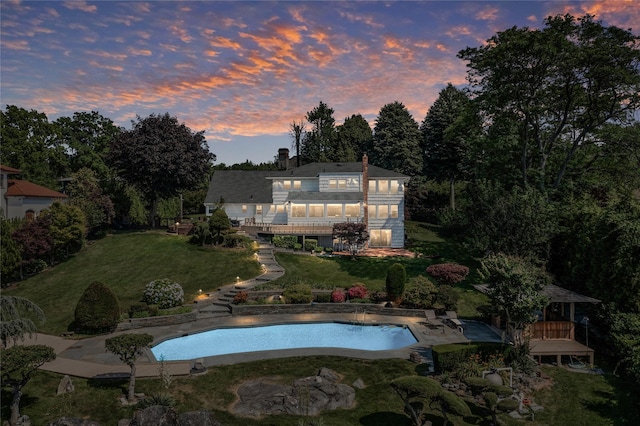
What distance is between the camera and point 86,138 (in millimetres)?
77750

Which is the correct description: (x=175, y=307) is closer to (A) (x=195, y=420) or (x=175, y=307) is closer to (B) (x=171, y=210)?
(A) (x=195, y=420)

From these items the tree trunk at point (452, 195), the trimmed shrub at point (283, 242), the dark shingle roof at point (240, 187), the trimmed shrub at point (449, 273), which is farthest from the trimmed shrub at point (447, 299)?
the tree trunk at point (452, 195)

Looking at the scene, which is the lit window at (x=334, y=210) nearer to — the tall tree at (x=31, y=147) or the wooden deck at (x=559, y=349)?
the wooden deck at (x=559, y=349)

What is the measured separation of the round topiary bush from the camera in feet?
99.4

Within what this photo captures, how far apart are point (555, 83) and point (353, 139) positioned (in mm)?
64862

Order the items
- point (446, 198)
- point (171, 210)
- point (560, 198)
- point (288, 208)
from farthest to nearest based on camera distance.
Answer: point (446, 198)
point (171, 210)
point (288, 208)
point (560, 198)

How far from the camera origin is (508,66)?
3512 centimetres

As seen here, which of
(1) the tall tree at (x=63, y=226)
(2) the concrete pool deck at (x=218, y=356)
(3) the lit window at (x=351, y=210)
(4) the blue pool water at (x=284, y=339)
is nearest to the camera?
(2) the concrete pool deck at (x=218, y=356)

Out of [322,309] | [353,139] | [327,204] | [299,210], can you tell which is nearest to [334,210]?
[327,204]

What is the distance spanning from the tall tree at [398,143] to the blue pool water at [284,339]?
51379 millimetres

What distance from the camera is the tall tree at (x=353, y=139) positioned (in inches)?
3504

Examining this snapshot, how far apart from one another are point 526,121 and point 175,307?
1281 inches

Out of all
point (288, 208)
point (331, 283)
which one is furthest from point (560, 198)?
point (288, 208)

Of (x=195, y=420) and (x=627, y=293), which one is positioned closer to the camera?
(x=195, y=420)
